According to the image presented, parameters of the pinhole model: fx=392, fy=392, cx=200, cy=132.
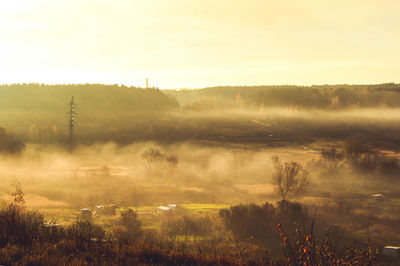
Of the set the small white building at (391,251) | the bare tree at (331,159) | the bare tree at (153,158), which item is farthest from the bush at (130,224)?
the bare tree at (331,159)

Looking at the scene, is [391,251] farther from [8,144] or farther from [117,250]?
[8,144]

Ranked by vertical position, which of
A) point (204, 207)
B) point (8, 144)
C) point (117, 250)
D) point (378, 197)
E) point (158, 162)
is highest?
point (117, 250)

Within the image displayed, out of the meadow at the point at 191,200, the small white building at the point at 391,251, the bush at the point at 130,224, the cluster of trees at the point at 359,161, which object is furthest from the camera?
the cluster of trees at the point at 359,161

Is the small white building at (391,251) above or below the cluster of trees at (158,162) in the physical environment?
below

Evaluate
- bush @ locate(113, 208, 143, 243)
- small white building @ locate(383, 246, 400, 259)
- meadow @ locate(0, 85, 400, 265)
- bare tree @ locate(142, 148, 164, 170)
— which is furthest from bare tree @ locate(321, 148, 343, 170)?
bush @ locate(113, 208, 143, 243)

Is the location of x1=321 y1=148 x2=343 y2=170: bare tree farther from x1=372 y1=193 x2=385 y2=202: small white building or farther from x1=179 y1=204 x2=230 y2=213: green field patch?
x1=179 y1=204 x2=230 y2=213: green field patch

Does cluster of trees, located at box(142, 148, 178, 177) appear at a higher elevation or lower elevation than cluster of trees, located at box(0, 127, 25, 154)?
lower

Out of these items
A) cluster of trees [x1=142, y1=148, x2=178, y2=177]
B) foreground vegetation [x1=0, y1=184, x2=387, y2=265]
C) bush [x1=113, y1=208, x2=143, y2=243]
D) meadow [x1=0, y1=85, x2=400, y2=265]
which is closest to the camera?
foreground vegetation [x1=0, y1=184, x2=387, y2=265]

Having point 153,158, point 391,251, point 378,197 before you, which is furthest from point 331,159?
point 391,251

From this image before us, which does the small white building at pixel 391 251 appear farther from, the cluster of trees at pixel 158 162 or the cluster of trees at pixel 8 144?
the cluster of trees at pixel 8 144

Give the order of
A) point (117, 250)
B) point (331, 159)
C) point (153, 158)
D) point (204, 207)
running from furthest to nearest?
point (331, 159)
point (153, 158)
point (204, 207)
point (117, 250)

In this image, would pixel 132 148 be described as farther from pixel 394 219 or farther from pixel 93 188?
pixel 394 219

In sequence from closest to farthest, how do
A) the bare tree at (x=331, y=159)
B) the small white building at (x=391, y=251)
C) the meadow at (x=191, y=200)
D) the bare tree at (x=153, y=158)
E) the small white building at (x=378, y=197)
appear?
the meadow at (x=191, y=200) → the small white building at (x=391, y=251) → the small white building at (x=378, y=197) → the bare tree at (x=331, y=159) → the bare tree at (x=153, y=158)

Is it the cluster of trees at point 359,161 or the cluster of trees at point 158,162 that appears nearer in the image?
the cluster of trees at point 158,162
